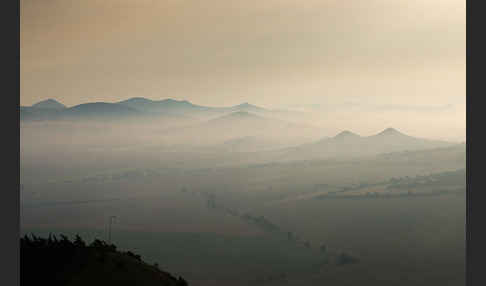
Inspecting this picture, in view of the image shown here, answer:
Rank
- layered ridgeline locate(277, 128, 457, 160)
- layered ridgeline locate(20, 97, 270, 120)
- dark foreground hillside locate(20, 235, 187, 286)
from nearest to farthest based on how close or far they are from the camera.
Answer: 1. dark foreground hillside locate(20, 235, 187, 286)
2. layered ridgeline locate(20, 97, 270, 120)
3. layered ridgeline locate(277, 128, 457, 160)

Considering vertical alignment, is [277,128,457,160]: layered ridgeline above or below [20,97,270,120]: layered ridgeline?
below

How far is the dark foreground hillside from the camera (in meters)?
6.38

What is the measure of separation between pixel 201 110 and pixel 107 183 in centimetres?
342

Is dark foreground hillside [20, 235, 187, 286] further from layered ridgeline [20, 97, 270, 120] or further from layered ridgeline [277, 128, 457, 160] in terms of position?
layered ridgeline [277, 128, 457, 160]

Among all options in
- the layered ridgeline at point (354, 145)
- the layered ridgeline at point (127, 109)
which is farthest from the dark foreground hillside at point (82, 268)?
the layered ridgeline at point (354, 145)

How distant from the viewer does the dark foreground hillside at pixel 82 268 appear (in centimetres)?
638

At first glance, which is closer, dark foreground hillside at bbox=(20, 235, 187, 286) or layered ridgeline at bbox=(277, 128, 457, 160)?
dark foreground hillside at bbox=(20, 235, 187, 286)

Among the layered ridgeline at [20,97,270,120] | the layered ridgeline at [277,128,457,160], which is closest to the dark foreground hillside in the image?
the layered ridgeline at [20,97,270,120]

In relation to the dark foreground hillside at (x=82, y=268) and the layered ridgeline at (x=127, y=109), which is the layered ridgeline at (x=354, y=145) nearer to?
the layered ridgeline at (x=127, y=109)

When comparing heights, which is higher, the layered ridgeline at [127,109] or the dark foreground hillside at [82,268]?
the layered ridgeline at [127,109]

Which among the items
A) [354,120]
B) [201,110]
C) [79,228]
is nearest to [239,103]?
[201,110]

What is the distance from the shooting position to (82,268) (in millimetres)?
6453

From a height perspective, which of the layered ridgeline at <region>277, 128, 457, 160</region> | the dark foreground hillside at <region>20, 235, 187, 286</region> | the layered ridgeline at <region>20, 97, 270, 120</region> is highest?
the layered ridgeline at <region>20, 97, 270, 120</region>

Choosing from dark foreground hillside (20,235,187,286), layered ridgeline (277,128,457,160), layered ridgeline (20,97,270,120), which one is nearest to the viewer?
dark foreground hillside (20,235,187,286)
